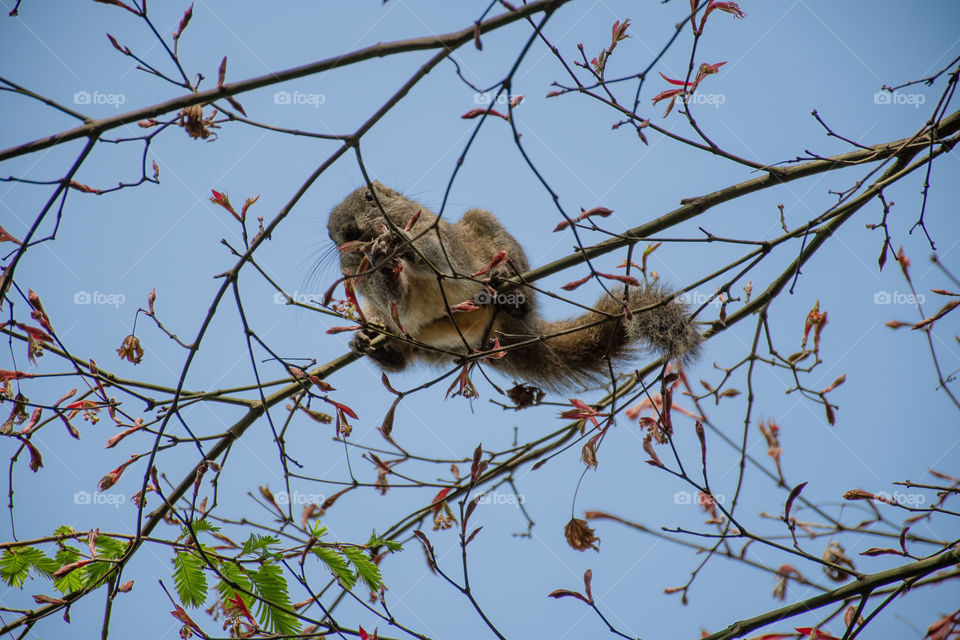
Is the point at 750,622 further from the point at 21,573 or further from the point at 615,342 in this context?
the point at 21,573

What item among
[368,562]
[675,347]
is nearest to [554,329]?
[675,347]

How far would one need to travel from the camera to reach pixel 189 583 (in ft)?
9.01

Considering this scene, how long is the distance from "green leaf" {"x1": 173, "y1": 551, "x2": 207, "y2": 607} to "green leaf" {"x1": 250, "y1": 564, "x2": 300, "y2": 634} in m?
0.27

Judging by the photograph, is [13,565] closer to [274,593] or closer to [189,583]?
[189,583]

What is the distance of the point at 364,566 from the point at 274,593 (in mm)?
336

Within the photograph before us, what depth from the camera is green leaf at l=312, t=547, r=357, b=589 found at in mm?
2591

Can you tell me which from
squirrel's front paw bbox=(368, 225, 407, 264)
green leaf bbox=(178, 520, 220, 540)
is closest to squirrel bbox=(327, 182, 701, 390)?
squirrel's front paw bbox=(368, 225, 407, 264)

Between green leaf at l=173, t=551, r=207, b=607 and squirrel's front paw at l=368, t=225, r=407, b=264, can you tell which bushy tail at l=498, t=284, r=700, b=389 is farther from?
green leaf at l=173, t=551, r=207, b=607

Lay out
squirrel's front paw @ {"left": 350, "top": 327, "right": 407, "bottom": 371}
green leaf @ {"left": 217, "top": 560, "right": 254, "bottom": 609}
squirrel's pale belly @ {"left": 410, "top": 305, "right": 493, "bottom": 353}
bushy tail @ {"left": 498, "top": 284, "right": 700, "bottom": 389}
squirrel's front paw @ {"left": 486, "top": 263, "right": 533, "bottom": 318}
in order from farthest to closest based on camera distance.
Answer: squirrel's front paw @ {"left": 350, "top": 327, "right": 407, "bottom": 371} → squirrel's pale belly @ {"left": 410, "top": 305, "right": 493, "bottom": 353} → squirrel's front paw @ {"left": 486, "top": 263, "right": 533, "bottom": 318} → bushy tail @ {"left": 498, "top": 284, "right": 700, "bottom": 389} → green leaf @ {"left": 217, "top": 560, "right": 254, "bottom": 609}

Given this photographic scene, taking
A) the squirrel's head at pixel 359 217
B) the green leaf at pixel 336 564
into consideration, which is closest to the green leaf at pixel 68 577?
the green leaf at pixel 336 564

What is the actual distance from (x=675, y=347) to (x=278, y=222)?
198 cm

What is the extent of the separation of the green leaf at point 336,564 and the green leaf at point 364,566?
34 mm

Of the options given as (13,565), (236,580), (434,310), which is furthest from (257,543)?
(434,310)

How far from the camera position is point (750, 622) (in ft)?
7.22
